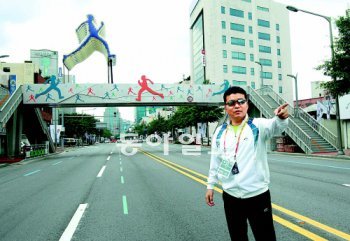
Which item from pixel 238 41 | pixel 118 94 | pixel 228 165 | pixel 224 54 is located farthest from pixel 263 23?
pixel 228 165

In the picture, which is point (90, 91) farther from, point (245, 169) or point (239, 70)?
point (239, 70)

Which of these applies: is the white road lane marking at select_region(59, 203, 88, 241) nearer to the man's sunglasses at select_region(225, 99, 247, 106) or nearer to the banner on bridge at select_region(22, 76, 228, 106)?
the man's sunglasses at select_region(225, 99, 247, 106)

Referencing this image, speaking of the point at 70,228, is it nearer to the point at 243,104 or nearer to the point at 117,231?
the point at 117,231

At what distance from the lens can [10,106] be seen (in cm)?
3069

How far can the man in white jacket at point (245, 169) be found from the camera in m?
3.12

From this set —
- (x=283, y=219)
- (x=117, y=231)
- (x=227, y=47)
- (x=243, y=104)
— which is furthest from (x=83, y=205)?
(x=227, y=47)

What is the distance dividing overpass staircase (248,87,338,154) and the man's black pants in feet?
77.8

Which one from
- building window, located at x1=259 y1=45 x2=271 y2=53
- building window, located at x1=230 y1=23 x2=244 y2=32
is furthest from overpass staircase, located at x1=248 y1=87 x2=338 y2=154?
building window, located at x1=259 y1=45 x2=271 y2=53

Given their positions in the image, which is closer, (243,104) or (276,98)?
(243,104)

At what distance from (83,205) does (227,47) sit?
74871 millimetres

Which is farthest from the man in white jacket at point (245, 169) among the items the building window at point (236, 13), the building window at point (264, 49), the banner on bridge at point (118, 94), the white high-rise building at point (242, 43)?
the building window at point (264, 49)

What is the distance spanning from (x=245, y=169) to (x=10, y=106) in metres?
31.6

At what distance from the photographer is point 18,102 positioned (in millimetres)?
32812

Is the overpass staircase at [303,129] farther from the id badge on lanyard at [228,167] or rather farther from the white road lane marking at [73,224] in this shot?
the id badge on lanyard at [228,167]
